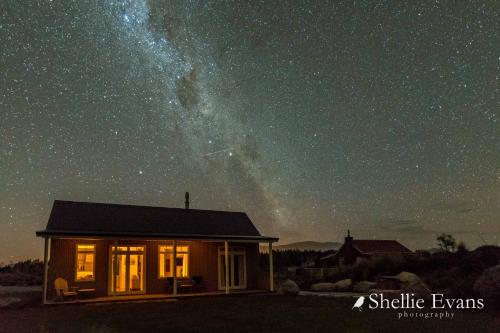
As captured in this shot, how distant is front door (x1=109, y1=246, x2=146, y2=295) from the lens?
57.6 feet

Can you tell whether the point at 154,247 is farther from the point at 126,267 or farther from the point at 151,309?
the point at 151,309

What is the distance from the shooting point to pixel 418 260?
2198cm

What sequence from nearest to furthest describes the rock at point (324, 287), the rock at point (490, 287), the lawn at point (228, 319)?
1. the lawn at point (228, 319)
2. the rock at point (490, 287)
3. the rock at point (324, 287)

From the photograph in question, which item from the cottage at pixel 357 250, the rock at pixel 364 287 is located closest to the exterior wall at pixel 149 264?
the rock at pixel 364 287

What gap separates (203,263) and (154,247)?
2.26 metres

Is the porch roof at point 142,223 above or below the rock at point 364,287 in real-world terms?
above

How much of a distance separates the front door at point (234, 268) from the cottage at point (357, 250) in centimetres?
1651

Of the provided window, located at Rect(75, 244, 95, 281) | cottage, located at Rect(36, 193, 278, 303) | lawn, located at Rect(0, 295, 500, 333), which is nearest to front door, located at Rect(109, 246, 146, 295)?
cottage, located at Rect(36, 193, 278, 303)

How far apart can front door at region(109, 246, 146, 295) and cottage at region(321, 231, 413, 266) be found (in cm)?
2067

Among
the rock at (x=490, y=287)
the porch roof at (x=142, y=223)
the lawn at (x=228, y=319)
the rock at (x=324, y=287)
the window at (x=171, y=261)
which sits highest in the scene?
the porch roof at (x=142, y=223)

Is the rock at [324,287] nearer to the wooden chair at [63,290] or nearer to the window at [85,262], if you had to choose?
the window at [85,262]

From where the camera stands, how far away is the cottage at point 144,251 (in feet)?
54.6

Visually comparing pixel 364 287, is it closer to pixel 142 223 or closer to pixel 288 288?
pixel 288 288

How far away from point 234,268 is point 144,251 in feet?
13.7
